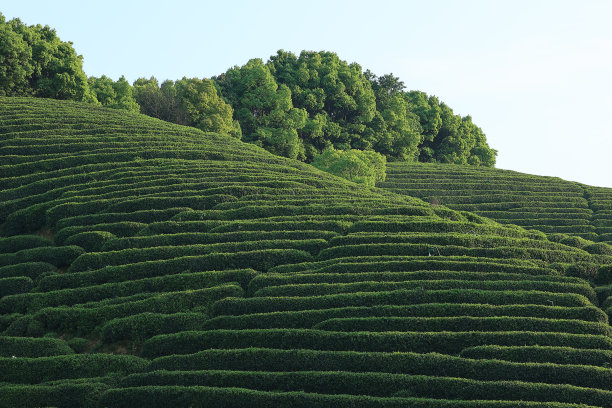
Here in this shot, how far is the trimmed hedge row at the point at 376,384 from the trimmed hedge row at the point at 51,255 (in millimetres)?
9368

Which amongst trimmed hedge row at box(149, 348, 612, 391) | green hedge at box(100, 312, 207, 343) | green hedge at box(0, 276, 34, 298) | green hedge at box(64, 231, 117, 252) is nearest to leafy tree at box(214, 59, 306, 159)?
green hedge at box(64, 231, 117, 252)

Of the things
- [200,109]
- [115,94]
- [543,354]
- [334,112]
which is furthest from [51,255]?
[334,112]

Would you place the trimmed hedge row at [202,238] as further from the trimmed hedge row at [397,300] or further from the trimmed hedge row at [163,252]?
the trimmed hedge row at [397,300]

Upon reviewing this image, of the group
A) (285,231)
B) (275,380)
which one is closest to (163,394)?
(275,380)

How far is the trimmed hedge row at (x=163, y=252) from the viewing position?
25438 millimetres

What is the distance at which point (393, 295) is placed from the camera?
2153cm

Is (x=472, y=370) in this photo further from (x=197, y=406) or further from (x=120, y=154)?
(x=120, y=154)

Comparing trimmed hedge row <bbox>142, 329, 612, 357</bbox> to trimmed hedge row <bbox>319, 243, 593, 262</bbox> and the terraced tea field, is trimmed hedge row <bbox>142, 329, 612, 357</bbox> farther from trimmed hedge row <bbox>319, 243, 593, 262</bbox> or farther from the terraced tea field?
the terraced tea field

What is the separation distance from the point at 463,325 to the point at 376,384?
13.1 feet

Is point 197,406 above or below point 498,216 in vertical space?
below

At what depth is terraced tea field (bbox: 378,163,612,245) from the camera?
148 feet

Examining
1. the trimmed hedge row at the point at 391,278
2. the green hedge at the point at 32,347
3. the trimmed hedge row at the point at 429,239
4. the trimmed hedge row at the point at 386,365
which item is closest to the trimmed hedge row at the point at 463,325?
the trimmed hedge row at the point at 386,365

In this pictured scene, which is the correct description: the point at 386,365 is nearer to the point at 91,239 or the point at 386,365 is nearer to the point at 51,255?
the point at 91,239

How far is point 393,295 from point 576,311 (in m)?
5.71
